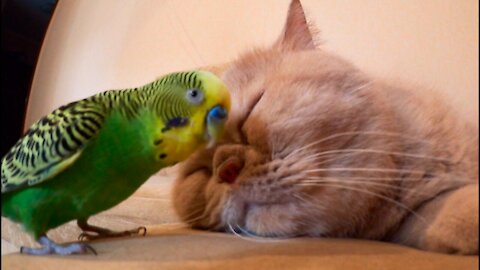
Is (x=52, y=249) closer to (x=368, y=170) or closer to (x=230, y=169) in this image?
(x=230, y=169)

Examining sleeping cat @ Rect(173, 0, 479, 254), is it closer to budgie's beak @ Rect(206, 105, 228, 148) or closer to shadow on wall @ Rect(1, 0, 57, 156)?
budgie's beak @ Rect(206, 105, 228, 148)

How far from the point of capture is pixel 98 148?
0.41 metres

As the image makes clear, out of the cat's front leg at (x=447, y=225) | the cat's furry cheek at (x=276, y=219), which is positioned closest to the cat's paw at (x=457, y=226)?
the cat's front leg at (x=447, y=225)

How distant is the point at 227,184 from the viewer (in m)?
0.54

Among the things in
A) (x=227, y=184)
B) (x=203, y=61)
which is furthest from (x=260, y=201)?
(x=203, y=61)

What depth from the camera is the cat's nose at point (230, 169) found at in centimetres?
53

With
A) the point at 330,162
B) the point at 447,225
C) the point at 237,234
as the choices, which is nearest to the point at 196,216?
the point at 237,234

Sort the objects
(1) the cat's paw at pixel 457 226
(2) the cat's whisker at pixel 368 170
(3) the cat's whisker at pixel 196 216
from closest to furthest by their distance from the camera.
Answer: (1) the cat's paw at pixel 457 226 → (2) the cat's whisker at pixel 368 170 → (3) the cat's whisker at pixel 196 216

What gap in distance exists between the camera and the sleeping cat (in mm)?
446

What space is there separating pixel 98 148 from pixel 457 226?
293 mm

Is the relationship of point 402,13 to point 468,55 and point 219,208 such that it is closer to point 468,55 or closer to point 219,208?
point 468,55

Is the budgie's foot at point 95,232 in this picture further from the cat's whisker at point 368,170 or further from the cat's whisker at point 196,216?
the cat's whisker at point 368,170

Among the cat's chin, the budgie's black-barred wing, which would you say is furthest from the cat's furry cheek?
the budgie's black-barred wing

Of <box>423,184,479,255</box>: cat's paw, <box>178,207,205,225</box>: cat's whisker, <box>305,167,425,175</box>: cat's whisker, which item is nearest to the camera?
<box>423,184,479,255</box>: cat's paw
